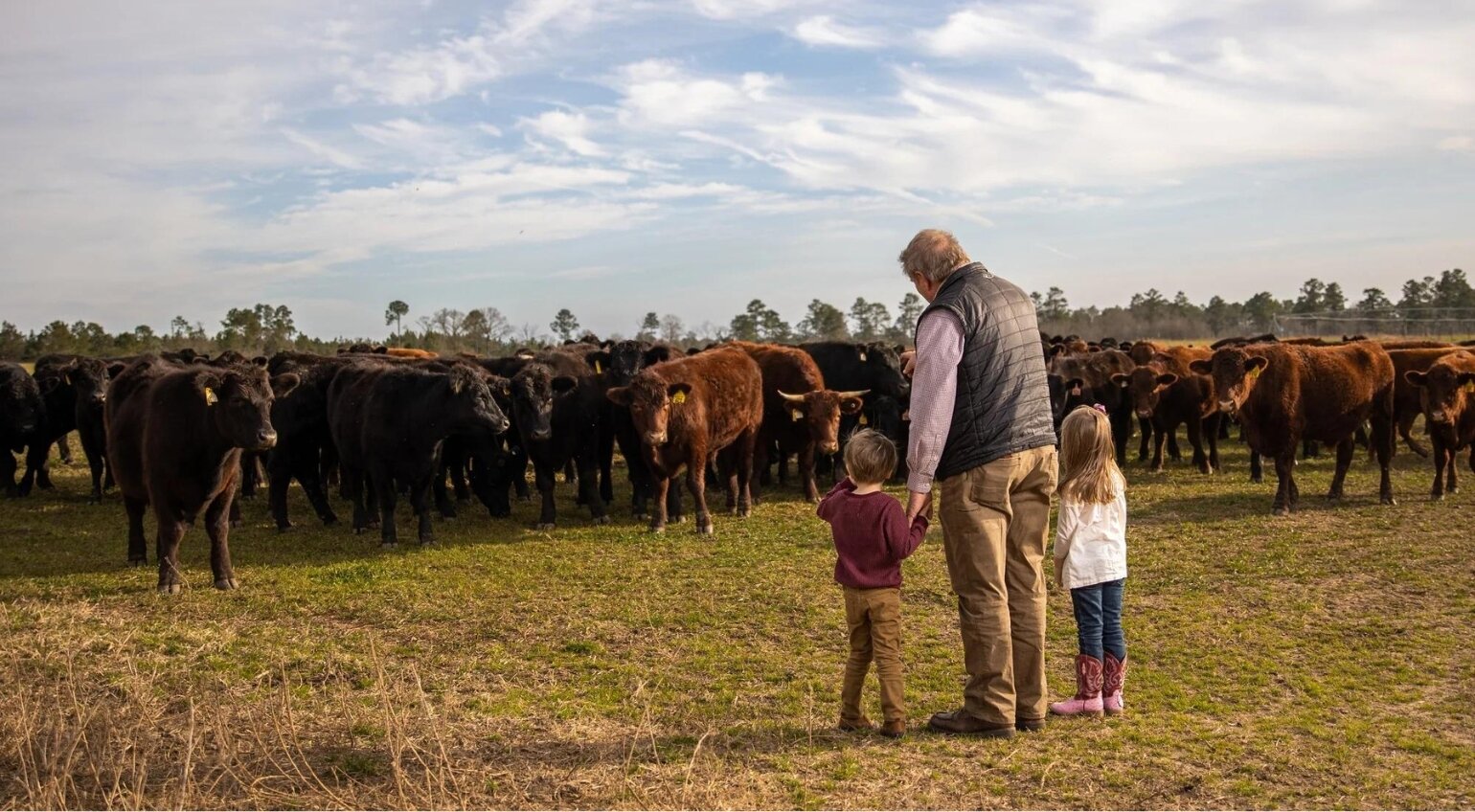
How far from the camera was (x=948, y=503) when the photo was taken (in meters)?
5.68

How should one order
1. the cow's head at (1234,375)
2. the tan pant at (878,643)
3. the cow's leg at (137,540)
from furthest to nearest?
the cow's head at (1234,375), the cow's leg at (137,540), the tan pant at (878,643)

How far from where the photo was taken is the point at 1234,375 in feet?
45.1

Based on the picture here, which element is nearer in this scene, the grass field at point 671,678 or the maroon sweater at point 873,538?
the grass field at point 671,678

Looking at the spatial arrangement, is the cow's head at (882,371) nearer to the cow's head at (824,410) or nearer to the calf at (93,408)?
the cow's head at (824,410)

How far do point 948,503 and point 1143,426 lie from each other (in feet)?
47.5

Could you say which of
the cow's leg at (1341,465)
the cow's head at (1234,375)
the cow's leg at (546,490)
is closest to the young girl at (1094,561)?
the cow's leg at (546,490)

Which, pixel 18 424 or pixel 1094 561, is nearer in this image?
pixel 1094 561

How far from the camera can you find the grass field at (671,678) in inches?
206

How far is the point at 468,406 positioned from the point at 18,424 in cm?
874

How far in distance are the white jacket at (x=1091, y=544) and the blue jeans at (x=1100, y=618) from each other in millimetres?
63

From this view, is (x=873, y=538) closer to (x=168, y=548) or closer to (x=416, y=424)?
(x=168, y=548)

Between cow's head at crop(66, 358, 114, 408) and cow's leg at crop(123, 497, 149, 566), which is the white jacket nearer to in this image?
cow's leg at crop(123, 497, 149, 566)

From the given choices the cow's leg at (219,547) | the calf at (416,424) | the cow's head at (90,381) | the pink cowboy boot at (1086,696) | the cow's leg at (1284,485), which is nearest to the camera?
the pink cowboy boot at (1086,696)

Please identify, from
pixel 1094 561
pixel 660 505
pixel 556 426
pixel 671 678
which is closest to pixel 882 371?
pixel 556 426
